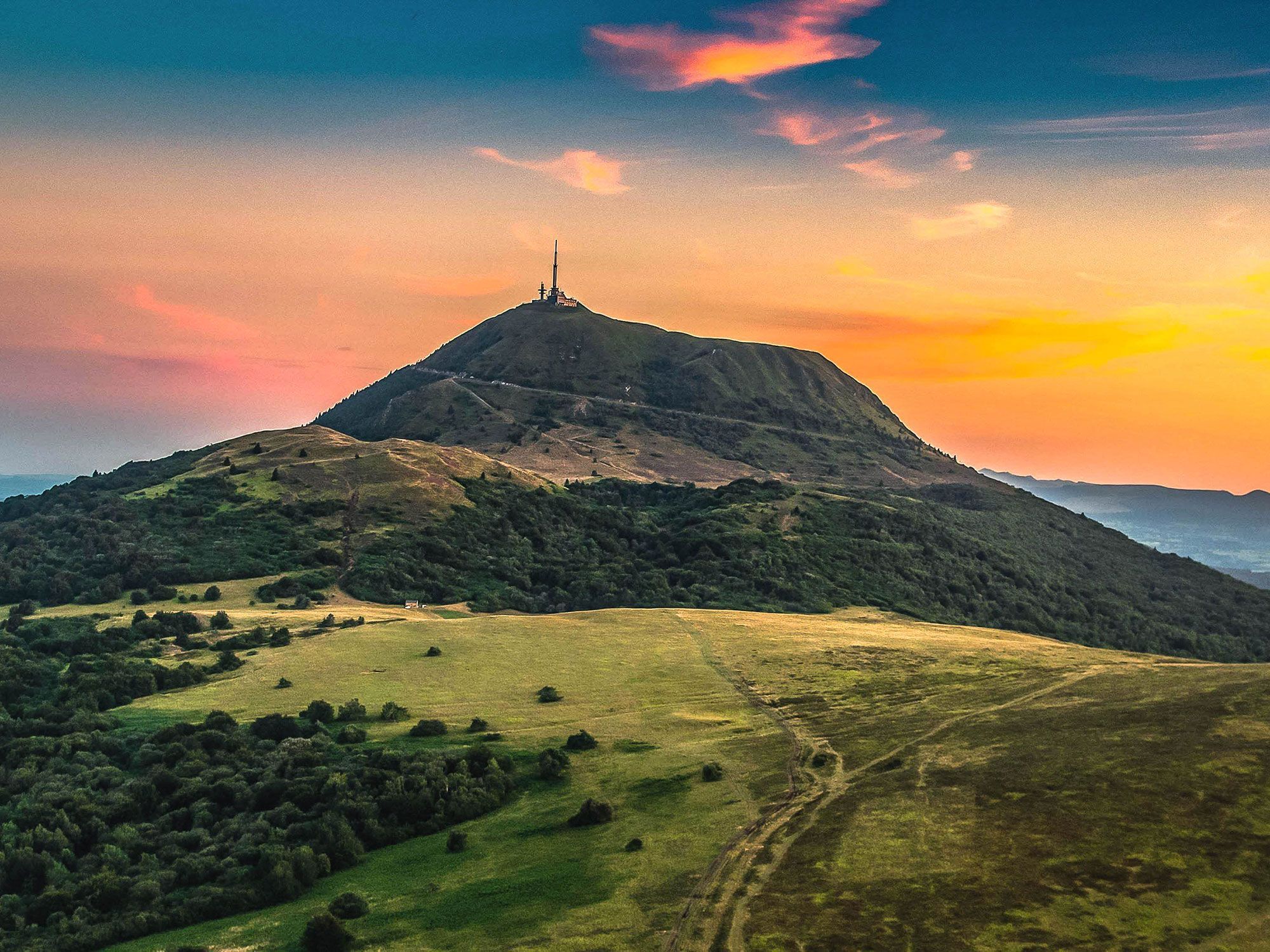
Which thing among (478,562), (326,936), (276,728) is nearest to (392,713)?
(276,728)

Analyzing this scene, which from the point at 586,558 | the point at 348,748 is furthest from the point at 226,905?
the point at 586,558

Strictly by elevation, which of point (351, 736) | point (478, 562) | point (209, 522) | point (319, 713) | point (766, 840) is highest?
point (209, 522)

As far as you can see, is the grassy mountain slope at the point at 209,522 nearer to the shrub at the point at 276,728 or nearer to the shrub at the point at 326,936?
the shrub at the point at 276,728

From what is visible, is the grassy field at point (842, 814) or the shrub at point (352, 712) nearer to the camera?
the grassy field at point (842, 814)

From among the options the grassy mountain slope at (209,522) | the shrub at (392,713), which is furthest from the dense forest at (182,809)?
the grassy mountain slope at (209,522)

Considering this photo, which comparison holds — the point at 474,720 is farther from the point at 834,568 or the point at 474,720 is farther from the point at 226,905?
the point at 834,568

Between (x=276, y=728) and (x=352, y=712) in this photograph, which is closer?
(x=276, y=728)

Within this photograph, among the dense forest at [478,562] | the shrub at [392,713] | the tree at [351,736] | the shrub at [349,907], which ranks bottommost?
the shrub at [349,907]

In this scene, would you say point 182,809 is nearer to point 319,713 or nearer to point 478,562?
point 319,713
